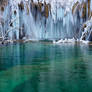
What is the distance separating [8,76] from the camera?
8094 millimetres

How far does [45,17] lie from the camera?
3822 cm

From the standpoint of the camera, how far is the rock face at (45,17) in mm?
32719

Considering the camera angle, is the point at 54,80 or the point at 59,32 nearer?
the point at 54,80

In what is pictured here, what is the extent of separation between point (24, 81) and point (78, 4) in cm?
2844

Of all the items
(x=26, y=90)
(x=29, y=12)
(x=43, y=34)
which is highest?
(x=29, y=12)

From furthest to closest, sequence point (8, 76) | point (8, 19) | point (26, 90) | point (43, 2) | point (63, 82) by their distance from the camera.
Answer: point (43, 2)
point (8, 19)
point (8, 76)
point (63, 82)
point (26, 90)

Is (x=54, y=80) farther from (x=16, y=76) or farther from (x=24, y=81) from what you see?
(x=16, y=76)

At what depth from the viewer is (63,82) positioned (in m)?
7.25

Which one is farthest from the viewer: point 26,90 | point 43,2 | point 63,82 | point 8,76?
point 43,2

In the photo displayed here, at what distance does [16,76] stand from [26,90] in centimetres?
176

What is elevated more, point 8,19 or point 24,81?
point 8,19

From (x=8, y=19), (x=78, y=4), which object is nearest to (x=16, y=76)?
(x=8, y=19)

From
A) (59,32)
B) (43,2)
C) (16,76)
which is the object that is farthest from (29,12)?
(16,76)

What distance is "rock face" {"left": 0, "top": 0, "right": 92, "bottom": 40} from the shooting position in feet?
107
